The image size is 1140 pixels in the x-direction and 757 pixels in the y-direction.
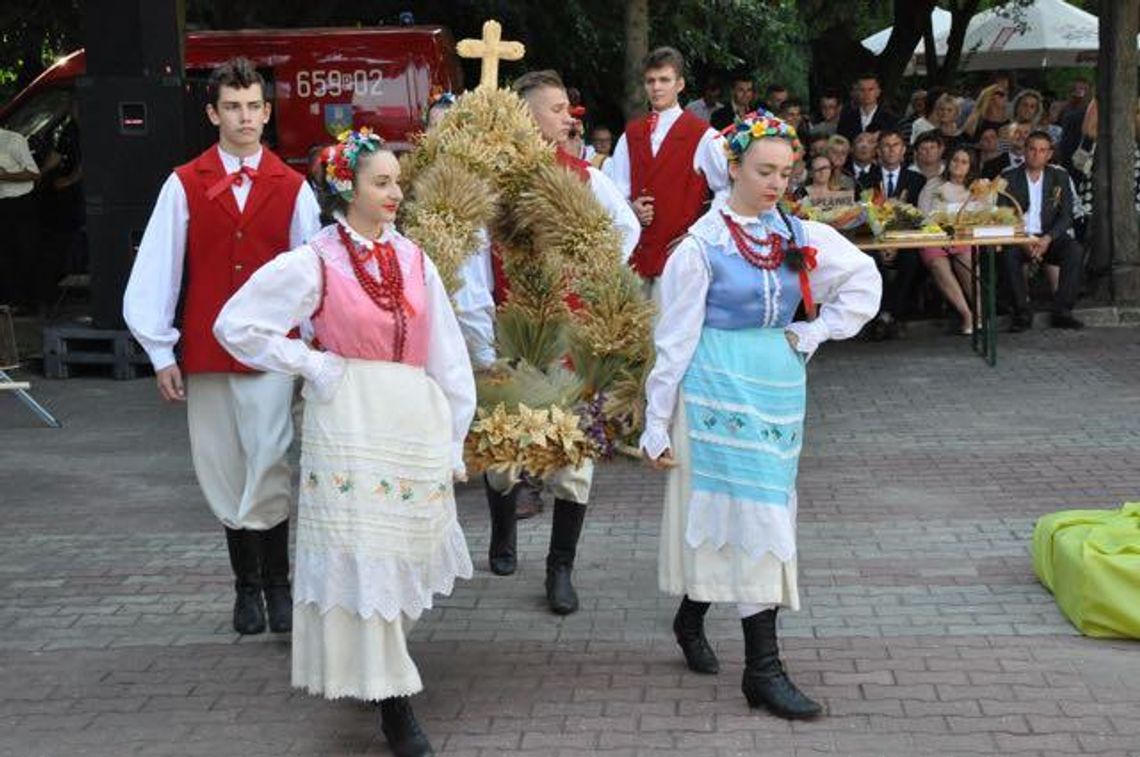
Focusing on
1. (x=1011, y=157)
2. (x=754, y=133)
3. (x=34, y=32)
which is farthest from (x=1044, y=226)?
(x=34, y=32)

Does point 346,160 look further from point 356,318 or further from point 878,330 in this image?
point 878,330

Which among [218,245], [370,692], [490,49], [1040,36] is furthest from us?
[1040,36]

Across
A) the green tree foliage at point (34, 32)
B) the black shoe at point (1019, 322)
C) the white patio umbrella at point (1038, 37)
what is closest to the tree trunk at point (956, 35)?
the white patio umbrella at point (1038, 37)

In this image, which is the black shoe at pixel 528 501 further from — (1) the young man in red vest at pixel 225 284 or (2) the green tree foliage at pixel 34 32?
(2) the green tree foliage at pixel 34 32

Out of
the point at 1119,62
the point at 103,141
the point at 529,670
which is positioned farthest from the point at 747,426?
the point at 1119,62

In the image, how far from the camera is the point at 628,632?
20.4 ft

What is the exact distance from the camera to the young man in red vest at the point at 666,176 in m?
8.73

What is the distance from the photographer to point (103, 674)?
5.95 metres

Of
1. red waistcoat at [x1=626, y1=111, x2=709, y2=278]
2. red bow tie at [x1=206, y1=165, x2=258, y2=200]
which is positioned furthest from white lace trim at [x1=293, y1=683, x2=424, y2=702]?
red waistcoat at [x1=626, y1=111, x2=709, y2=278]

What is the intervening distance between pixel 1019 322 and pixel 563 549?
7.65 m

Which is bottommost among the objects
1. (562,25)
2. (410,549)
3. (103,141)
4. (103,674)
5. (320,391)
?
(103,674)

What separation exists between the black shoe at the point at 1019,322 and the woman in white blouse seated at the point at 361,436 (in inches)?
353

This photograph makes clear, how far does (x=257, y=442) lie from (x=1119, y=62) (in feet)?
31.4

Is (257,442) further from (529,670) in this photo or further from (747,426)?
(747,426)
